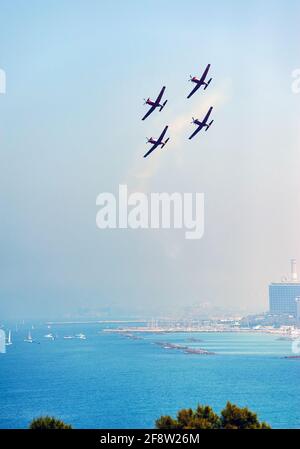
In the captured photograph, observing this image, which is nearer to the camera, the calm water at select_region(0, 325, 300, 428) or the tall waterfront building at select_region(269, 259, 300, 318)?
the calm water at select_region(0, 325, 300, 428)

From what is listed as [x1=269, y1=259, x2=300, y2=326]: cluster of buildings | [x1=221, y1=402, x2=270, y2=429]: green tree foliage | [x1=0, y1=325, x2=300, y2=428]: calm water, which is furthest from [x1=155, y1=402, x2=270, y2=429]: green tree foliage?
[x1=269, y1=259, x2=300, y2=326]: cluster of buildings

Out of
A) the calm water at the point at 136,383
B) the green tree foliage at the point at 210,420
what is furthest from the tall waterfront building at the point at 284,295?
the green tree foliage at the point at 210,420

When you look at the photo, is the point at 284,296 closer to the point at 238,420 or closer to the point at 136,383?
the point at 136,383

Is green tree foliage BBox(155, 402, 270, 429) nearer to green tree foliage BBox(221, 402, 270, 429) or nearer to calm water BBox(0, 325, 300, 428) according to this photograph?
green tree foliage BBox(221, 402, 270, 429)

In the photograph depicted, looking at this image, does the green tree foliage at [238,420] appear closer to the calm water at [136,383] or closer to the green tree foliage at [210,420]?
the green tree foliage at [210,420]

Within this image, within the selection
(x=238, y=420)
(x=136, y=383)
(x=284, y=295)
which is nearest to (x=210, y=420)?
(x=238, y=420)
